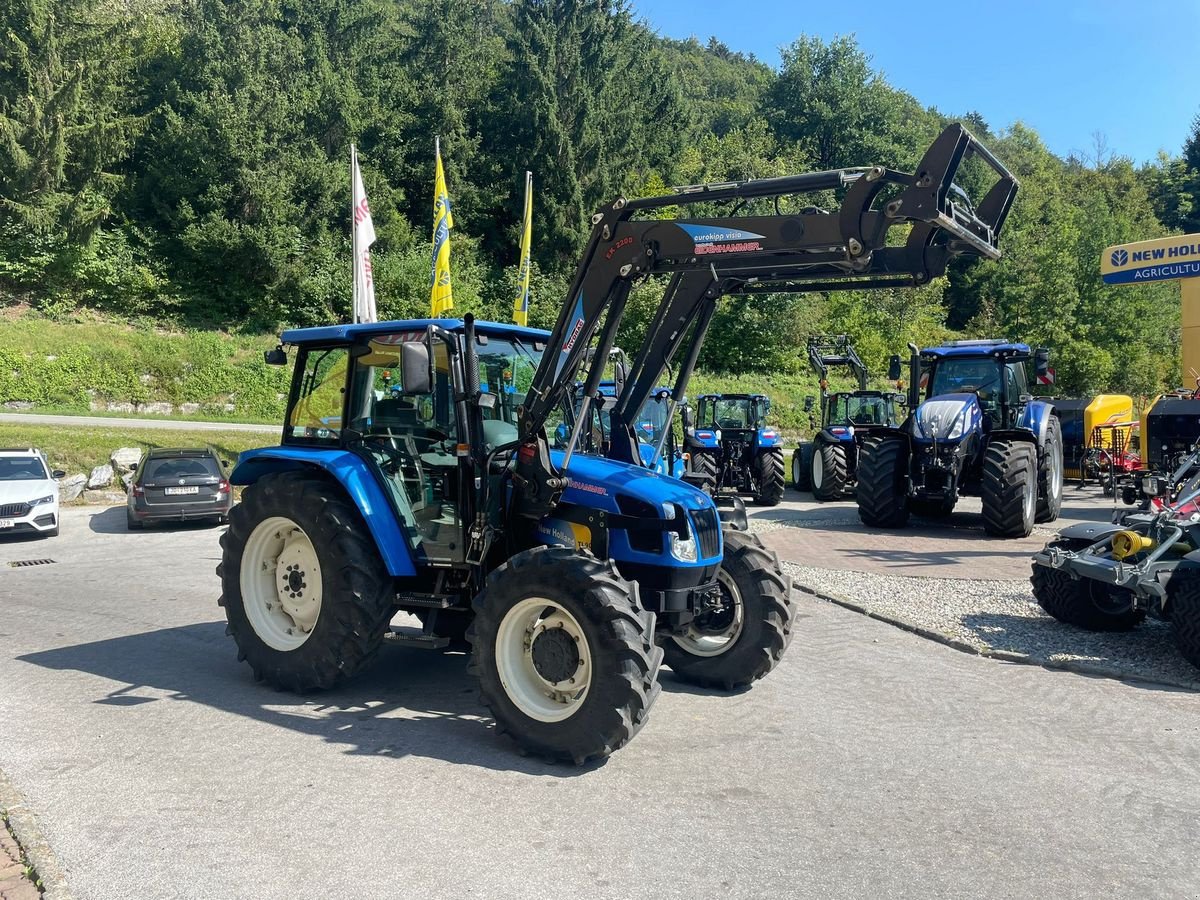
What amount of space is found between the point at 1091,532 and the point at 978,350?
8617mm

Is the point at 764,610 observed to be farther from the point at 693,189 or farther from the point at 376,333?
the point at 376,333

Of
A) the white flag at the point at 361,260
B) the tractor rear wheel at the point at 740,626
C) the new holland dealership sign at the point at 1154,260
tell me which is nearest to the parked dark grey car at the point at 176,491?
the white flag at the point at 361,260

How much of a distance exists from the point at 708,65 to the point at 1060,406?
319 feet

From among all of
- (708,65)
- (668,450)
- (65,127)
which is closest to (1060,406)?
(668,450)

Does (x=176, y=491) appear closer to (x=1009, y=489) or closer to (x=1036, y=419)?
(x=1009, y=489)

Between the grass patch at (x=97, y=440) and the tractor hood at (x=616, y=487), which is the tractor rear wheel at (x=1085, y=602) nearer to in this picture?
the tractor hood at (x=616, y=487)

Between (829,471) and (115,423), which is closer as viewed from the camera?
(829,471)

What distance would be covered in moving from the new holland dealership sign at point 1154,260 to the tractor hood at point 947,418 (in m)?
7.53

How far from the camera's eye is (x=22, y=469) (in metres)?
16.1

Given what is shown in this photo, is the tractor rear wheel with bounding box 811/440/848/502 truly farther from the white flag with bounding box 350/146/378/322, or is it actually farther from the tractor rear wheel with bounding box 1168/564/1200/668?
the tractor rear wheel with bounding box 1168/564/1200/668

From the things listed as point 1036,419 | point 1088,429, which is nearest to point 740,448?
point 1036,419

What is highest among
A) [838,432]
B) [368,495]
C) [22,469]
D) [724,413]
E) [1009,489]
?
[724,413]

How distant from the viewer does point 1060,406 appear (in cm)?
2352

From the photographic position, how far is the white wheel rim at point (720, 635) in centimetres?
654
